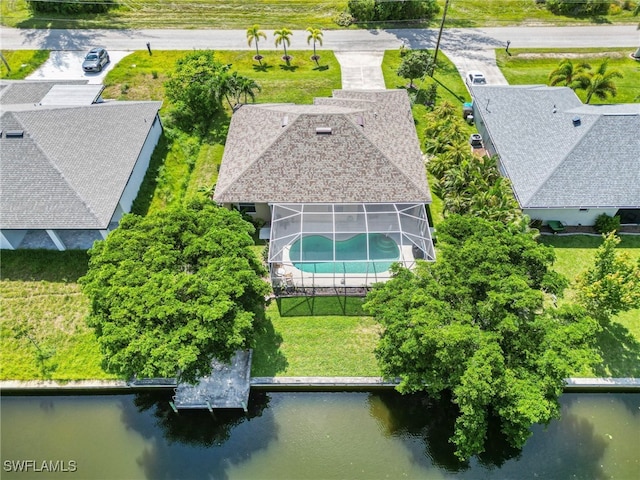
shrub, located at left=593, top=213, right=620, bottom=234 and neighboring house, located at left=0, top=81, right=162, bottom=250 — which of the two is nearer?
neighboring house, located at left=0, top=81, right=162, bottom=250

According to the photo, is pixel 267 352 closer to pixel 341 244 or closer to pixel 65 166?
pixel 341 244

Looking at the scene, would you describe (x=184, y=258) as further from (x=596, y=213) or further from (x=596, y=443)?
(x=596, y=213)

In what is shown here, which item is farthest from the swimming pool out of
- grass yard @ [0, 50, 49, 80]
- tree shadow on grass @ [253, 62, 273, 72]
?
grass yard @ [0, 50, 49, 80]

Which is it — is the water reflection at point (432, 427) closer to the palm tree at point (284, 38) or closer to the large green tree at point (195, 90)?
the large green tree at point (195, 90)

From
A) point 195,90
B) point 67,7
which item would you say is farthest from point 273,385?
point 67,7

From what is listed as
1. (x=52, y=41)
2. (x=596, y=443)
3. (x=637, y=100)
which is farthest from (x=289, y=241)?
(x=52, y=41)

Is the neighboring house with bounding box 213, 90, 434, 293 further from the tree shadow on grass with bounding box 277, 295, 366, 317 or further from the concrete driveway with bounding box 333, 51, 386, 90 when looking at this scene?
the concrete driveway with bounding box 333, 51, 386, 90
